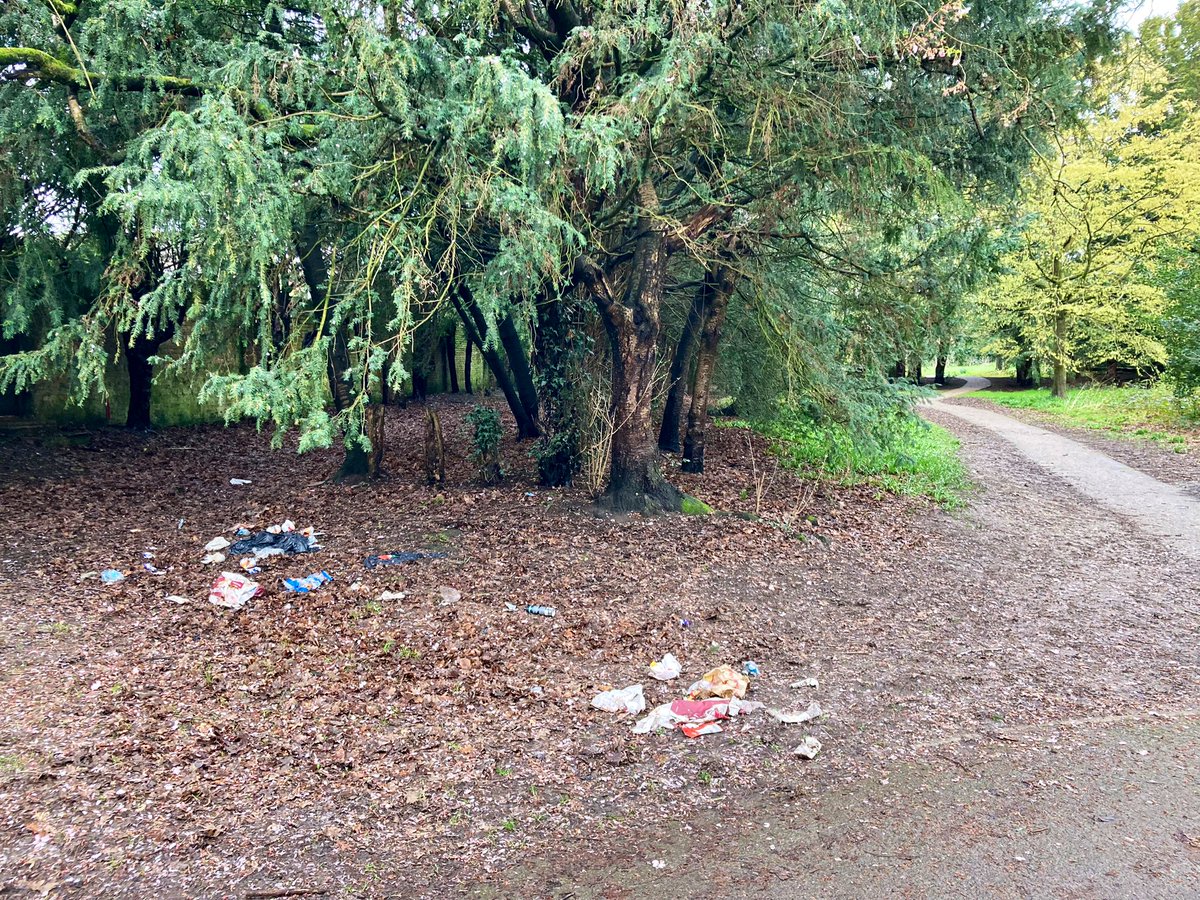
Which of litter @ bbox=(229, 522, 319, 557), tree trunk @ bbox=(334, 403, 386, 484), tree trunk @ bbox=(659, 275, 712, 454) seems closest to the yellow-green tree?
tree trunk @ bbox=(659, 275, 712, 454)

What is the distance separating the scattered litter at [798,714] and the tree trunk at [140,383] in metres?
11.5

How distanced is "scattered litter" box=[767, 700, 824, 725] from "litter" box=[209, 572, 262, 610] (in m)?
3.91

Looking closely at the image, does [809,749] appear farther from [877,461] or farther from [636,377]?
[877,461]

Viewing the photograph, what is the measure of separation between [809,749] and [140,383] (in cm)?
1211

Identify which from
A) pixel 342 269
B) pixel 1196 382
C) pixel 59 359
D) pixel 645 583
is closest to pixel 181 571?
pixel 59 359

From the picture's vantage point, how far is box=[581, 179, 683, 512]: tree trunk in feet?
25.0

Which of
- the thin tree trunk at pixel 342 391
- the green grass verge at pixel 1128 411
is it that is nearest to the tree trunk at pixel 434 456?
the thin tree trunk at pixel 342 391

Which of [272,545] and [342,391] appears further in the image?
[342,391]

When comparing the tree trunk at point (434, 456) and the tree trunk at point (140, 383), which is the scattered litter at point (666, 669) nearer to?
the tree trunk at point (434, 456)

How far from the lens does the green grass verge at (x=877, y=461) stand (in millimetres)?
9172

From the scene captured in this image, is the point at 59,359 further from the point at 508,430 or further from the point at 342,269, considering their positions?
the point at 508,430

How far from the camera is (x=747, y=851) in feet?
9.69

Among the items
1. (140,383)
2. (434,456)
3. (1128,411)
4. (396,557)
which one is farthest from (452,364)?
(1128,411)

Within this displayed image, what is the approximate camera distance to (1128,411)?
57.9ft
